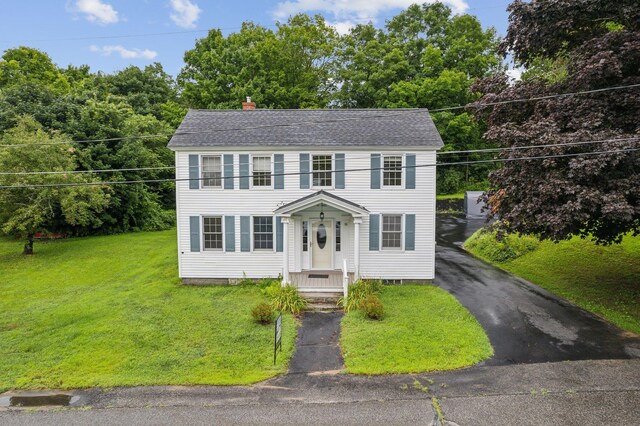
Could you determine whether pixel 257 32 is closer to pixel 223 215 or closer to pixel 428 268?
pixel 223 215

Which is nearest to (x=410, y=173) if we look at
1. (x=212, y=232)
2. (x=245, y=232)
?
(x=245, y=232)

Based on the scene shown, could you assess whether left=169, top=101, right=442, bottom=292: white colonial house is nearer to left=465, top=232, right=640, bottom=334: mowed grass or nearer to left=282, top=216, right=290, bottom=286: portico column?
left=282, top=216, right=290, bottom=286: portico column

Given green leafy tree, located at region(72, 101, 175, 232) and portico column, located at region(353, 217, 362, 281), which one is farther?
green leafy tree, located at region(72, 101, 175, 232)

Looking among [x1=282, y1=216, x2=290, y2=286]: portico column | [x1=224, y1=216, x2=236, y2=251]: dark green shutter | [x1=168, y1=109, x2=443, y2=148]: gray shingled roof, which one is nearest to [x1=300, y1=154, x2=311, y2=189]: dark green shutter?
[x1=168, y1=109, x2=443, y2=148]: gray shingled roof

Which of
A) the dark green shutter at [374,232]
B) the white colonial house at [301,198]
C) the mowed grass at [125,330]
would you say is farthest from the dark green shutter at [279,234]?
the dark green shutter at [374,232]

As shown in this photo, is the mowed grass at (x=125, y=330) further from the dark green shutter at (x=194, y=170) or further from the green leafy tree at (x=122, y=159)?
the green leafy tree at (x=122, y=159)

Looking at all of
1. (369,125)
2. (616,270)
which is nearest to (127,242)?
(369,125)
